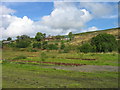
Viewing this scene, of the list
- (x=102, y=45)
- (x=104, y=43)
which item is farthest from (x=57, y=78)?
(x=102, y=45)

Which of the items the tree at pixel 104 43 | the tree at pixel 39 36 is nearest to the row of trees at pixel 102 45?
the tree at pixel 104 43

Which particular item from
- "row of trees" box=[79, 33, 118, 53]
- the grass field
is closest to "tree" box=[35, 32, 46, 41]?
"row of trees" box=[79, 33, 118, 53]

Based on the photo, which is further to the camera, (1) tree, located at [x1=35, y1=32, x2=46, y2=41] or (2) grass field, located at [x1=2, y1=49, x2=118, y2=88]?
(1) tree, located at [x1=35, y1=32, x2=46, y2=41]

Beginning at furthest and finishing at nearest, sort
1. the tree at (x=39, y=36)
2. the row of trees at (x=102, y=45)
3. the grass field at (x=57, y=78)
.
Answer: the tree at (x=39, y=36)
the row of trees at (x=102, y=45)
the grass field at (x=57, y=78)

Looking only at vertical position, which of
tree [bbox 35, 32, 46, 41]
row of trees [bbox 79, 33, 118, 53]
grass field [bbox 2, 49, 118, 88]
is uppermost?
tree [bbox 35, 32, 46, 41]

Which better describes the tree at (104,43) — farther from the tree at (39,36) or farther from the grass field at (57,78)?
the tree at (39,36)

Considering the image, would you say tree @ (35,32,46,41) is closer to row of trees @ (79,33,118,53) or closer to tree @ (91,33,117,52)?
tree @ (91,33,117,52)

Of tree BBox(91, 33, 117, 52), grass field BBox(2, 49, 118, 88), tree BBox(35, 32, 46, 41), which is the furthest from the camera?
tree BBox(35, 32, 46, 41)

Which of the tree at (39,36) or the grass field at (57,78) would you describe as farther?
the tree at (39,36)

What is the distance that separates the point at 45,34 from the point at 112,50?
62.3 metres

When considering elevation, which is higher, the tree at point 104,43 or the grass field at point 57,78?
the tree at point 104,43

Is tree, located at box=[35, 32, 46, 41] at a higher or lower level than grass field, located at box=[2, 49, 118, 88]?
higher

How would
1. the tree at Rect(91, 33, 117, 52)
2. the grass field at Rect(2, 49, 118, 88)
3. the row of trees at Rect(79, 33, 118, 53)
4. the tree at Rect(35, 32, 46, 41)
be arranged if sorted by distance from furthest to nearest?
the tree at Rect(35, 32, 46, 41), the tree at Rect(91, 33, 117, 52), the row of trees at Rect(79, 33, 118, 53), the grass field at Rect(2, 49, 118, 88)

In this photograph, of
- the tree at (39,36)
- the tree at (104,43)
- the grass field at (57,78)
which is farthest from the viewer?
the tree at (39,36)
